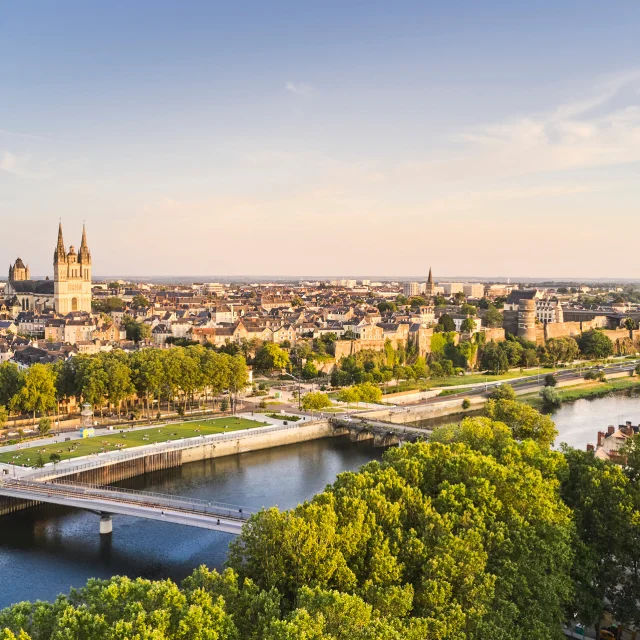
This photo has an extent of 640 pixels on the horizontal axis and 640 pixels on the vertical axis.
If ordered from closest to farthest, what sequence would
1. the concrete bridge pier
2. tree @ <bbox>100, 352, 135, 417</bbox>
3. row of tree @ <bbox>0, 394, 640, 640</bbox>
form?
row of tree @ <bbox>0, 394, 640, 640</bbox> → the concrete bridge pier → tree @ <bbox>100, 352, 135, 417</bbox>

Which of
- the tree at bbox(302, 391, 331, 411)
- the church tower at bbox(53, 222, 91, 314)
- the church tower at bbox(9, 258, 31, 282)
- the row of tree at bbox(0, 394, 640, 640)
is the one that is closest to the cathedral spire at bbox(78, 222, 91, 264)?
the church tower at bbox(53, 222, 91, 314)

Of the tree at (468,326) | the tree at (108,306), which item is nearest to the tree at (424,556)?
the tree at (468,326)

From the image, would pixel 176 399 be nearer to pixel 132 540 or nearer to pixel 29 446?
pixel 29 446

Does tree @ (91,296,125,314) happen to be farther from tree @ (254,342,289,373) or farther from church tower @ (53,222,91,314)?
tree @ (254,342,289,373)

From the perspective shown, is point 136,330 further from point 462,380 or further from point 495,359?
point 495,359

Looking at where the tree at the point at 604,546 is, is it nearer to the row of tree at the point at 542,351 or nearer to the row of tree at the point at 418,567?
the row of tree at the point at 418,567
